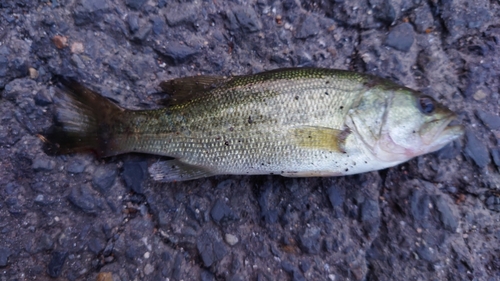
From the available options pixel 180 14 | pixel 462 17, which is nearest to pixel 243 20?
pixel 180 14

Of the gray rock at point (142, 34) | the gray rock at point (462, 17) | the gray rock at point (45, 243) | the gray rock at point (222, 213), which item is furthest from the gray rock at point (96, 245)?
the gray rock at point (462, 17)

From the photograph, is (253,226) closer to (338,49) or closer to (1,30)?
(338,49)

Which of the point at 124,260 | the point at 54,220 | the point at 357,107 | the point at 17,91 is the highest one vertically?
the point at 357,107

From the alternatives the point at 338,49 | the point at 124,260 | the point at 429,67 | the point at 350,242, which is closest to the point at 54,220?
the point at 124,260

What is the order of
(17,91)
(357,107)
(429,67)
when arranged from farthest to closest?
(429,67) < (17,91) < (357,107)

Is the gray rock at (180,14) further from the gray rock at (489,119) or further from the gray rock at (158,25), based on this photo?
the gray rock at (489,119)

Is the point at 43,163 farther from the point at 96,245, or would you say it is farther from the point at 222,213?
the point at 222,213

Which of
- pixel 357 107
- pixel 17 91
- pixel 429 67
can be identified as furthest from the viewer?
pixel 429 67
